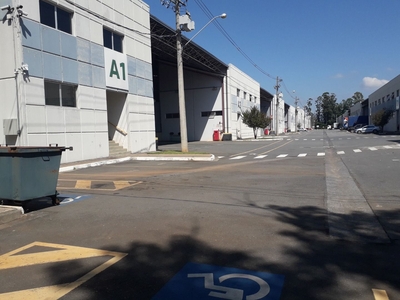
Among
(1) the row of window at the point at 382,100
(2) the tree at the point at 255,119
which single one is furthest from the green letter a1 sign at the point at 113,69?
(1) the row of window at the point at 382,100

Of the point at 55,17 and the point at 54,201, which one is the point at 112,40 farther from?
the point at 54,201

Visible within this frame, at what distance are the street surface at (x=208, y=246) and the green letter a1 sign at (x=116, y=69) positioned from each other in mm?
13268

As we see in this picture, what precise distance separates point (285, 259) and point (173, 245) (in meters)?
1.67

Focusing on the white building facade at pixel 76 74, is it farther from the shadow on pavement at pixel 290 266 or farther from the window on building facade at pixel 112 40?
Result: the shadow on pavement at pixel 290 266

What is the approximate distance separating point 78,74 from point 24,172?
1276 centimetres

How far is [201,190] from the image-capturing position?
33.4ft

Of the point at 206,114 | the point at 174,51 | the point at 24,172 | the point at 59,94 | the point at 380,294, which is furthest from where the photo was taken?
the point at 206,114

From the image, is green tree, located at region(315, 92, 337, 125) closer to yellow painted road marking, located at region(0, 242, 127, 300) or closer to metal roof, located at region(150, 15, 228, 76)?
metal roof, located at region(150, 15, 228, 76)

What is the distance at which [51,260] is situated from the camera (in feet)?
16.0

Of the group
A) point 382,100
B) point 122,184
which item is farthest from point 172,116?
point 382,100

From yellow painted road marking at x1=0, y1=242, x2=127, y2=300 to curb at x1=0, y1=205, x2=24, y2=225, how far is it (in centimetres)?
174

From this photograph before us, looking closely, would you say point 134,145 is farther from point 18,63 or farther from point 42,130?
point 18,63

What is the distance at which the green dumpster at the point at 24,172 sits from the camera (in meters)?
7.23

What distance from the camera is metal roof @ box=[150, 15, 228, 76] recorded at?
30.2 metres
